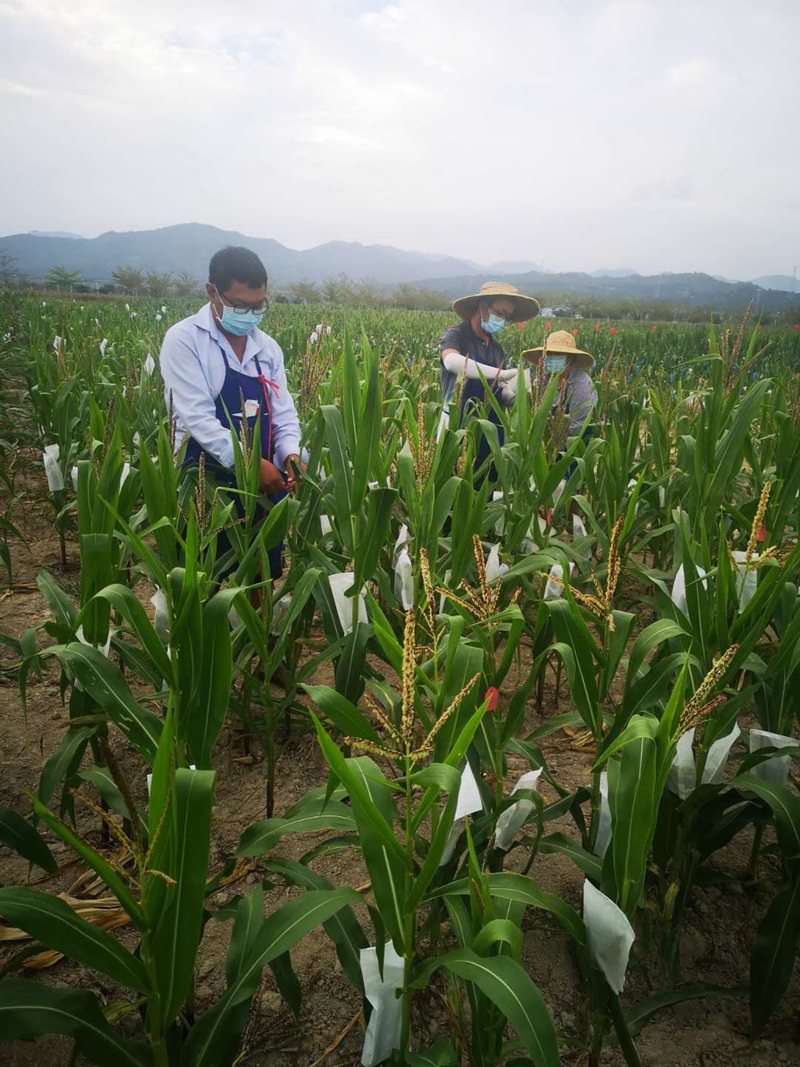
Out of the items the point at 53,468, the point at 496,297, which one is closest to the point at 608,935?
the point at 53,468

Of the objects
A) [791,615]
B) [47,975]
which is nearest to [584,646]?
[791,615]

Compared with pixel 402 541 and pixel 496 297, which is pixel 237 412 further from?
pixel 496 297

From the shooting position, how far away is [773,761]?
1146 millimetres

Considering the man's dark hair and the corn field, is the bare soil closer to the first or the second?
the corn field

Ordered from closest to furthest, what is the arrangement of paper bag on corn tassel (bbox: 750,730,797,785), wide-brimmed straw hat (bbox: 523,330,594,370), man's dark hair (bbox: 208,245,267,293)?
paper bag on corn tassel (bbox: 750,730,797,785) → man's dark hair (bbox: 208,245,267,293) → wide-brimmed straw hat (bbox: 523,330,594,370)

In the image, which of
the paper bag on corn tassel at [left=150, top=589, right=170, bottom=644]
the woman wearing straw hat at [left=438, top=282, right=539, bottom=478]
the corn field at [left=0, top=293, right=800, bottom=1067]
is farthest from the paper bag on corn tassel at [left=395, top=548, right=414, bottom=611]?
the woman wearing straw hat at [left=438, top=282, right=539, bottom=478]

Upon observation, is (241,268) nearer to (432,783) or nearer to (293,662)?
(293,662)

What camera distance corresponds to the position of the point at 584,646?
3.58 ft

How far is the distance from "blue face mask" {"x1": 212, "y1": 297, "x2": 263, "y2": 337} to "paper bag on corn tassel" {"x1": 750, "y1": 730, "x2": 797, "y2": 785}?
2122 mm

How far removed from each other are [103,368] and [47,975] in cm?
404

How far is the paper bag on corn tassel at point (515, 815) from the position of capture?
1.03 metres

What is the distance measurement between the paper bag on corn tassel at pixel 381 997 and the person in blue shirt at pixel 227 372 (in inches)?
59.8

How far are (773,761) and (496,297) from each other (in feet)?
10.4

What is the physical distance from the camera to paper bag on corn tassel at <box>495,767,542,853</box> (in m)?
1.03
